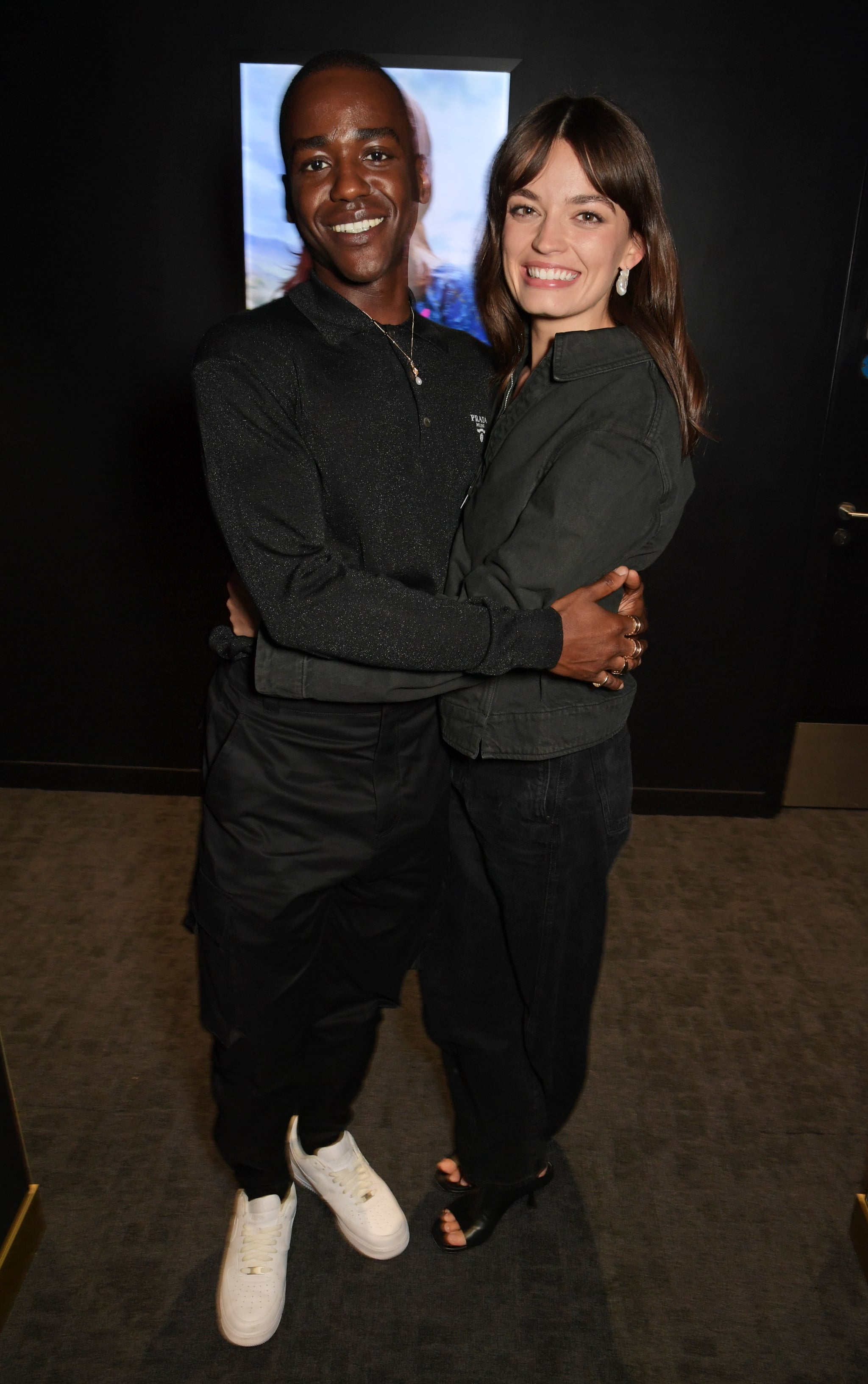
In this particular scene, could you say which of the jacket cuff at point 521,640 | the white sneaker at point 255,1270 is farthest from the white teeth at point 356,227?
→ the white sneaker at point 255,1270

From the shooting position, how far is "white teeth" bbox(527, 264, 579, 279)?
4.66 ft

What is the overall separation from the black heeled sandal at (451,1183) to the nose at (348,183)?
1.67 meters

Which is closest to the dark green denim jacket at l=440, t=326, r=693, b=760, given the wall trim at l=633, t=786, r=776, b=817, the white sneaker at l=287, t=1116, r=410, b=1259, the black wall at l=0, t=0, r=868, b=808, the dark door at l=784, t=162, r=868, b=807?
the white sneaker at l=287, t=1116, r=410, b=1259

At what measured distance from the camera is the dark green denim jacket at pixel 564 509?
1334 millimetres

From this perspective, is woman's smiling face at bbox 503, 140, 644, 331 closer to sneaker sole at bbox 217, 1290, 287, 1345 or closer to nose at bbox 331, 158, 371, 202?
nose at bbox 331, 158, 371, 202

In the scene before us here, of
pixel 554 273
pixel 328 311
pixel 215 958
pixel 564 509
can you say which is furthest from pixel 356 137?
pixel 215 958

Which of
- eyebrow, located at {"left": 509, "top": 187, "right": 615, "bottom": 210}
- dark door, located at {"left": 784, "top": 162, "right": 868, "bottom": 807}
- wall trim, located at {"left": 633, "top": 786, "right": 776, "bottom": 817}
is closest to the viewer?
eyebrow, located at {"left": 509, "top": 187, "right": 615, "bottom": 210}

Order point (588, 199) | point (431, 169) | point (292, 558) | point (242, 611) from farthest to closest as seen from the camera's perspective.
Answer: point (431, 169), point (242, 611), point (588, 199), point (292, 558)

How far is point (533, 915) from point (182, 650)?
2.08 m

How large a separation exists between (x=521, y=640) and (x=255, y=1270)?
117 cm

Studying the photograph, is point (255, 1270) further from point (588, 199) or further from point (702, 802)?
point (702, 802)

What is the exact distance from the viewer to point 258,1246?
1.69m

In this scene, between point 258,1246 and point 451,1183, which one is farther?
point 451,1183

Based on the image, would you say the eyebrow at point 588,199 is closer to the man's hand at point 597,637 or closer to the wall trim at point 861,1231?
the man's hand at point 597,637
